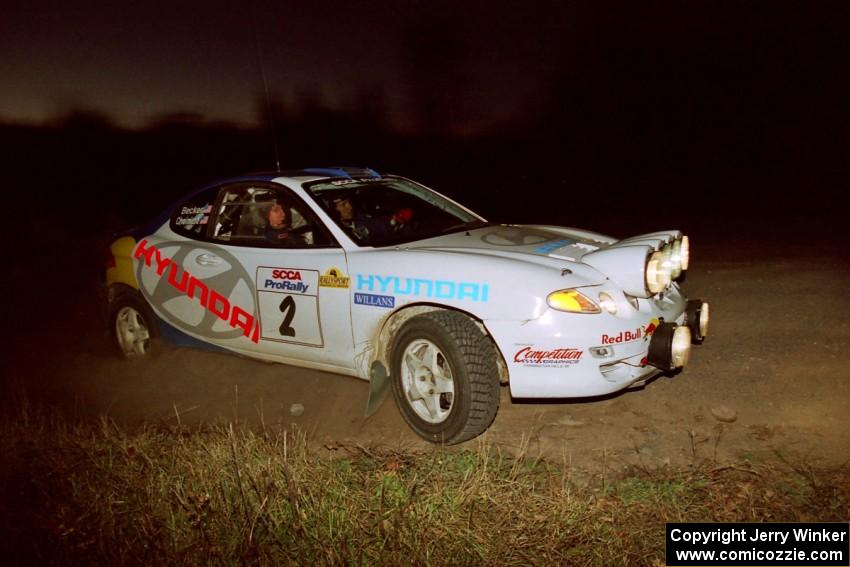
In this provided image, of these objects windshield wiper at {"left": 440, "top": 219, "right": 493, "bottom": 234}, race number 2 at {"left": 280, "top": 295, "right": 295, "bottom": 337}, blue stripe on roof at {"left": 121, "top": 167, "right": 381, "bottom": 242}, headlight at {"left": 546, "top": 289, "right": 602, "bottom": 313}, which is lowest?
race number 2 at {"left": 280, "top": 295, "right": 295, "bottom": 337}

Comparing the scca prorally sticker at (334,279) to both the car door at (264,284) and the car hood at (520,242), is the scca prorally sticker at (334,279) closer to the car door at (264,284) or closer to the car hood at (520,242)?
the car door at (264,284)

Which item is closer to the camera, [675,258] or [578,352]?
[578,352]

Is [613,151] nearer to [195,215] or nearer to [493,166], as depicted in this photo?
[493,166]

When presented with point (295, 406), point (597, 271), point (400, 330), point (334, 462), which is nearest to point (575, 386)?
point (597, 271)

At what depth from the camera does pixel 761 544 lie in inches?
97.5

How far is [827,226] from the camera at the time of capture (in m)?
9.23

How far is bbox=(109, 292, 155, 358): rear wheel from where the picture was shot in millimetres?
5352

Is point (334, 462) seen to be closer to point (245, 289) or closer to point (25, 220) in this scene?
point (245, 289)

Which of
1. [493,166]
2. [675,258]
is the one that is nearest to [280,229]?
[675,258]

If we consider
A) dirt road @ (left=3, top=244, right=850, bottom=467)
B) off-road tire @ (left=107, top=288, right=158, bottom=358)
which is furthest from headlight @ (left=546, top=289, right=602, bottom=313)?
off-road tire @ (left=107, top=288, right=158, bottom=358)

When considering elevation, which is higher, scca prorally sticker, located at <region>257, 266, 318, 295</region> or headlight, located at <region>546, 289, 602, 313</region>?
scca prorally sticker, located at <region>257, 266, 318, 295</region>

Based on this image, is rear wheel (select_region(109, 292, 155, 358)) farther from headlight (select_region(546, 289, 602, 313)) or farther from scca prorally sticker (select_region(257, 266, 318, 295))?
headlight (select_region(546, 289, 602, 313))

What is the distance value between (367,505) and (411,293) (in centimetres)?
121

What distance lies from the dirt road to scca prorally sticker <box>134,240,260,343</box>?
521 millimetres
